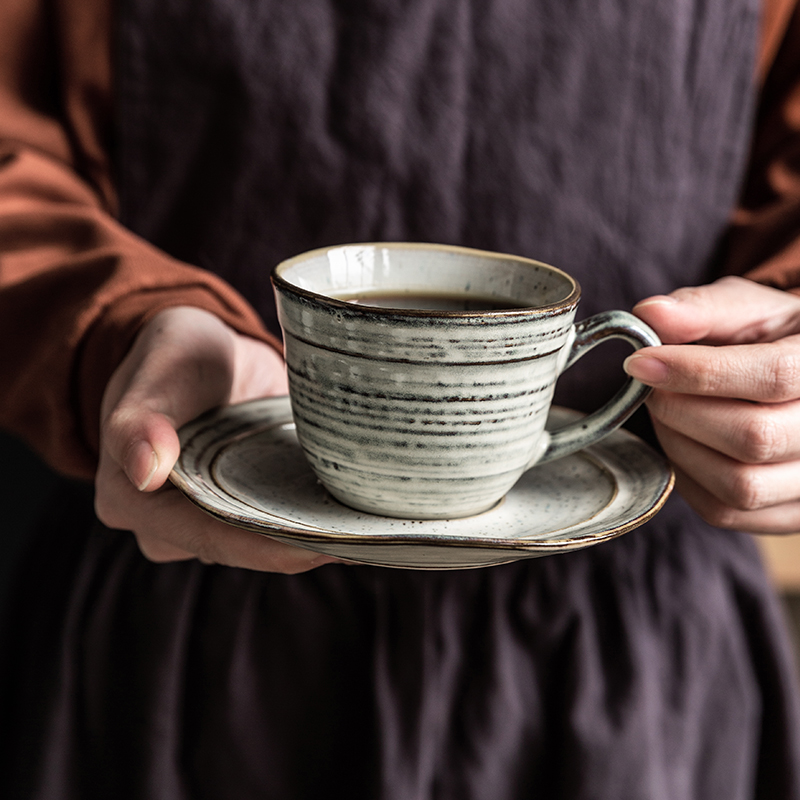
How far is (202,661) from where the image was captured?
27.5 inches

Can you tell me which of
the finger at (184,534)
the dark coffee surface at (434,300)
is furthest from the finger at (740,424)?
the finger at (184,534)

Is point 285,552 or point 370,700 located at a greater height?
point 285,552

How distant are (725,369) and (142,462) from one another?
392mm

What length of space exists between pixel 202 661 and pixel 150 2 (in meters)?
0.62

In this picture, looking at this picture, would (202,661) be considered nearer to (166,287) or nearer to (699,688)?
(166,287)

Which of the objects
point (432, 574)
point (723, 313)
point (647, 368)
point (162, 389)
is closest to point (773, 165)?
point (723, 313)

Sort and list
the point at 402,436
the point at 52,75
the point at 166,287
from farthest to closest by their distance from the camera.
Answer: the point at 52,75 < the point at 166,287 < the point at 402,436

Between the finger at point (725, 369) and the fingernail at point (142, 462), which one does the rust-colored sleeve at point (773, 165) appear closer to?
the finger at point (725, 369)

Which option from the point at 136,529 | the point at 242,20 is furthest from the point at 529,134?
the point at 136,529

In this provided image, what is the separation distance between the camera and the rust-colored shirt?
2.12ft

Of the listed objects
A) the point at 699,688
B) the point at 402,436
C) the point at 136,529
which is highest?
the point at 402,436

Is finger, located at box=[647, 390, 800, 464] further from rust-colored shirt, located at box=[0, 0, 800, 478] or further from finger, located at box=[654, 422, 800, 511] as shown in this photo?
rust-colored shirt, located at box=[0, 0, 800, 478]

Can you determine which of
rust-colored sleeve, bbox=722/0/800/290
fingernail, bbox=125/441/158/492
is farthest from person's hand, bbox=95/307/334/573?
rust-colored sleeve, bbox=722/0/800/290

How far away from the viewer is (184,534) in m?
0.51
